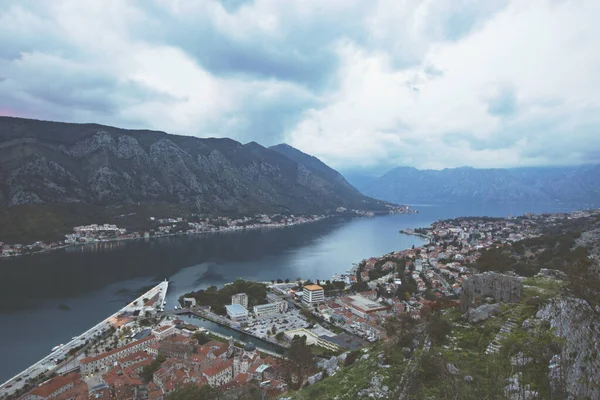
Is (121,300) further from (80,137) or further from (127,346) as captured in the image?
(80,137)

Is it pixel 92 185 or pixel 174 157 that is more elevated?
pixel 174 157

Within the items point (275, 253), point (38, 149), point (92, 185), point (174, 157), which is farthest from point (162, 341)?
point (174, 157)

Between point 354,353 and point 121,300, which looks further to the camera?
point 121,300

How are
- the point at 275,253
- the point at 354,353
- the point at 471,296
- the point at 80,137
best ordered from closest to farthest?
the point at 471,296, the point at 354,353, the point at 275,253, the point at 80,137

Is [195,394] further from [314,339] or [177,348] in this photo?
[314,339]

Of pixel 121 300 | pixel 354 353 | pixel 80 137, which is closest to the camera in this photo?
pixel 354 353

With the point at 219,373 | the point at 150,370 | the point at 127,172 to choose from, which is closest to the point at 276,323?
the point at 219,373

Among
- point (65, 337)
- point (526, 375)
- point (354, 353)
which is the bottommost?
point (65, 337)

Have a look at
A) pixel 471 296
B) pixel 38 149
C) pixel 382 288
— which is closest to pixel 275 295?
pixel 382 288
